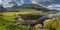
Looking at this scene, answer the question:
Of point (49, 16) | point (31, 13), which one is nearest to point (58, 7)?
point (49, 16)

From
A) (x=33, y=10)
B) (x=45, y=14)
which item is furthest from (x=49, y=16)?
(x=33, y=10)

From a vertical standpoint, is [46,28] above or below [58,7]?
below

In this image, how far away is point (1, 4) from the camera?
1188 mm

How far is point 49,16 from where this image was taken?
1.15 meters

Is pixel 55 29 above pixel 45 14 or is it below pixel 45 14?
below

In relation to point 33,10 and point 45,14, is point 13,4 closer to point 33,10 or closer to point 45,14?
point 33,10

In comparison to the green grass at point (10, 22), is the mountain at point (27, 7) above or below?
above

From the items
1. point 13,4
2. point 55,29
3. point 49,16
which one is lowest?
point 55,29

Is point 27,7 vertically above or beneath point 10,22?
above

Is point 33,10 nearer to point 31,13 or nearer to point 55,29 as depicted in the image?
point 31,13

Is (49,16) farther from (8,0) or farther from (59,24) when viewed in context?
(8,0)

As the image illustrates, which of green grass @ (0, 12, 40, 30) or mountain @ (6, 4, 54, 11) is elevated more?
mountain @ (6, 4, 54, 11)

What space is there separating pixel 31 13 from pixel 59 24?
236 millimetres

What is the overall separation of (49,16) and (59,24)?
10 centimetres
